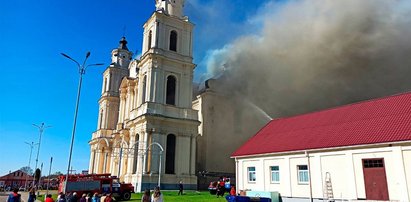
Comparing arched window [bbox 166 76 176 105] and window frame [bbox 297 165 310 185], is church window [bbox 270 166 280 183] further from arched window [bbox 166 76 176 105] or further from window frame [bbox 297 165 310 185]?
arched window [bbox 166 76 176 105]

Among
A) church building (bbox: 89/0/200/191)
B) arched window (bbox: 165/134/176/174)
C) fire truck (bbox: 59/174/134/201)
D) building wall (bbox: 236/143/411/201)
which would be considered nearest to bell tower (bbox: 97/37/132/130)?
church building (bbox: 89/0/200/191)

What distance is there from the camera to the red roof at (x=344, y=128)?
67.3 feet

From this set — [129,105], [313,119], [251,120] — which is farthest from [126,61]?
[313,119]

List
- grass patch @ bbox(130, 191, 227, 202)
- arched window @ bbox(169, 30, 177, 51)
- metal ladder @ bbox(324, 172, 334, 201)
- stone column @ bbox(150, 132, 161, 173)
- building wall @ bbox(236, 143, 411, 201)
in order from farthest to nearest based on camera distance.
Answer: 1. arched window @ bbox(169, 30, 177, 51)
2. stone column @ bbox(150, 132, 161, 173)
3. grass patch @ bbox(130, 191, 227, 202)
4. metal ladder @ bbox(324, 172, 334, 201)
5. building wall @ bbox(236, 143, 411, 201)

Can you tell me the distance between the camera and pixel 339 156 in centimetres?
2219

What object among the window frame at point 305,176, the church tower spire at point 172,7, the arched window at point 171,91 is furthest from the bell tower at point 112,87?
the window frame at point 305,176

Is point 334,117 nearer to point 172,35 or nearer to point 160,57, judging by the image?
point 160,57

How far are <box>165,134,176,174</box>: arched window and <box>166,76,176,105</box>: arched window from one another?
490 cm

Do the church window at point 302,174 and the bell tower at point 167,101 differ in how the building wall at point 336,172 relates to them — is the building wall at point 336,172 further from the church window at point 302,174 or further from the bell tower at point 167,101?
the bell tower at point 167,101

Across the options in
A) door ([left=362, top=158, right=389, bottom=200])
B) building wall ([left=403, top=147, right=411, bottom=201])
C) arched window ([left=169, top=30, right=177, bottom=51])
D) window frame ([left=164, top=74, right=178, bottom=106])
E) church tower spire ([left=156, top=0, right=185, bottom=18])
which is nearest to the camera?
building wall ([left=403, top=147, right=411, bottom=201])

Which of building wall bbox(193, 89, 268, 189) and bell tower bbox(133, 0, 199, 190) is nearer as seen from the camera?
bell tower bbox(133, 0, 199, 190)

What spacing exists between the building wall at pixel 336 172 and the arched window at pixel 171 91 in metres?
18.2

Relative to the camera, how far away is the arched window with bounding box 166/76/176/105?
45188mm

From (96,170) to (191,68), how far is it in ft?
94.0
